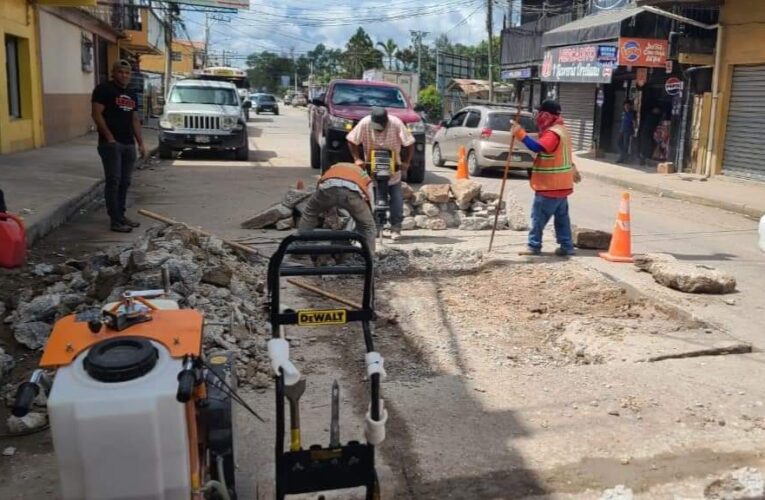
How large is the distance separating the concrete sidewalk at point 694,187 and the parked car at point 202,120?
28.9 ft

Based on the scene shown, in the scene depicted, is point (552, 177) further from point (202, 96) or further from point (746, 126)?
point (202, 96)

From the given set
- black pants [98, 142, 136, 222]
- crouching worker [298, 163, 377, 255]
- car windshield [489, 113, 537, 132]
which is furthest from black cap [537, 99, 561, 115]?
car windshield [489, 113, 537, 132]

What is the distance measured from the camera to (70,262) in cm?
688

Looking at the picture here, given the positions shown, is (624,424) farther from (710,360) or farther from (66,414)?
(66,414)

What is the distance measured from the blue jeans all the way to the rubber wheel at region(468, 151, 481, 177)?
8.75 m

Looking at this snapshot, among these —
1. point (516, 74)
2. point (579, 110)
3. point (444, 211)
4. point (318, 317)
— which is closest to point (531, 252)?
point (444, 211)

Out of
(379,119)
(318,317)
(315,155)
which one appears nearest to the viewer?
(318,317)

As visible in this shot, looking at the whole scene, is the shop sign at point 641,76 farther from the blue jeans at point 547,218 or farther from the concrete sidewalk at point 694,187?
the blue jeans at point 547,218

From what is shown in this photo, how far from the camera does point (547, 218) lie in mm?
8195

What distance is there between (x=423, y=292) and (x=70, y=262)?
320cm

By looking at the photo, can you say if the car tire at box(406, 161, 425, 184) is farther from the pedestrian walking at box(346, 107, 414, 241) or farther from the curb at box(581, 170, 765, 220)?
the pedestrian walking at box(346, 107, 414, 241)

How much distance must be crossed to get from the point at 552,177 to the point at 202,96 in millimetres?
13333

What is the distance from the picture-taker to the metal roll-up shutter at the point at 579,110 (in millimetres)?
24750

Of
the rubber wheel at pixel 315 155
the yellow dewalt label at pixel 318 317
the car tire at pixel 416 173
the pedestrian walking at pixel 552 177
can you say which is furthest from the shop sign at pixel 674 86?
the yellow dewalt label at pixel 318 317
